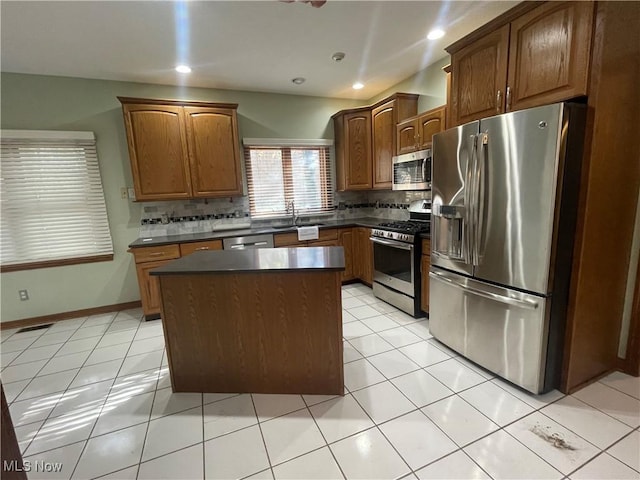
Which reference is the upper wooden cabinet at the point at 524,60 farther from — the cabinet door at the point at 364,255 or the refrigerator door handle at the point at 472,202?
the cabinet door at the point at 364,255

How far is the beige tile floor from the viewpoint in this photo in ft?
4.77

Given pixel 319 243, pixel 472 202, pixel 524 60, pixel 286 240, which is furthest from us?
pixel 319 243

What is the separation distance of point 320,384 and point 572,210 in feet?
6.16

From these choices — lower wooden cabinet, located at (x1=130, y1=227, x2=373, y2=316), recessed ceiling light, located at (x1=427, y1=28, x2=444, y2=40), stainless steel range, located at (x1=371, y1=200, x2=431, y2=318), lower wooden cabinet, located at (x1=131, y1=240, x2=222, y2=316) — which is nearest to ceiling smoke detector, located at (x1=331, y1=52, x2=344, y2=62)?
recessed ceiling light, located at (x1=427, y1=28, x2=444, y2=40)

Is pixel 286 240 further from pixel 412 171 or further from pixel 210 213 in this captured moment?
pixel 412 171

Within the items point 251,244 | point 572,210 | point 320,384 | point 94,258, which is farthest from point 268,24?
point 94,258

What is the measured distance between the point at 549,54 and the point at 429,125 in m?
1.31

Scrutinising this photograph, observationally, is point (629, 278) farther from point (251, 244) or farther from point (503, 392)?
point (251, 244)

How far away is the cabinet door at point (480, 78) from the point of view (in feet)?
6.43

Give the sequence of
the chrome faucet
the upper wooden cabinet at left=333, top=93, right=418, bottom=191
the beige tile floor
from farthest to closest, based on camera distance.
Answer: the chrome faucet → the upper wooden cabinet at left=333, top=93, right=418, bottom=191 → the beige tile floor

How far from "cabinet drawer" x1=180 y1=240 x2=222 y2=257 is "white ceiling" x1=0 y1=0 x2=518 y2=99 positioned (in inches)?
73.4

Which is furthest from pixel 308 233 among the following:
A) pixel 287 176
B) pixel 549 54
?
pixel 549 54

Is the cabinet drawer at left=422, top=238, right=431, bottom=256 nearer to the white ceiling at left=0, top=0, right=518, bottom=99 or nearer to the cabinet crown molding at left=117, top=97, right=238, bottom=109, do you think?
the white ceiling at left=0, top=0, right=518, bottom=99

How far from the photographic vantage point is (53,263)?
335 centimetres
